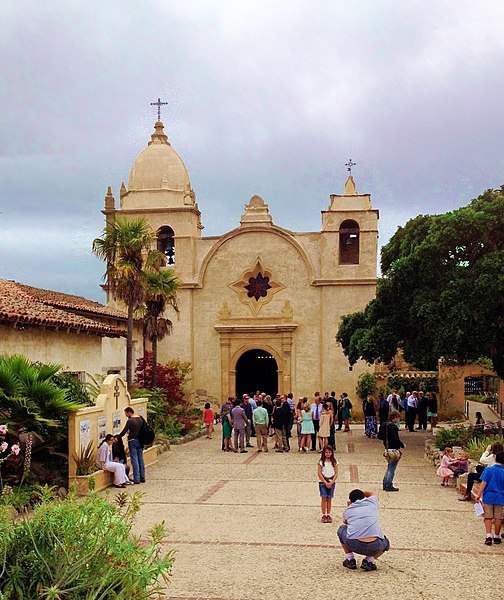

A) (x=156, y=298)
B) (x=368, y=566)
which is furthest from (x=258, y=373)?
(x=368, y=566)

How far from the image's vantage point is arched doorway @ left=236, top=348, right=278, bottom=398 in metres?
37.7

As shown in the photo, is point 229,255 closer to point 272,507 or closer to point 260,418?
point 260,418

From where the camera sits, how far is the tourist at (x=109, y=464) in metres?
15.4

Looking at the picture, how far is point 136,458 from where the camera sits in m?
15.9

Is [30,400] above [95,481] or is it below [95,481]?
above

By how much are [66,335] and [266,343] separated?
52.3 feet

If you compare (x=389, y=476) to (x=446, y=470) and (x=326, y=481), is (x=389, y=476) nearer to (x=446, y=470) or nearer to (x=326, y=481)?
(x=446, y=470)

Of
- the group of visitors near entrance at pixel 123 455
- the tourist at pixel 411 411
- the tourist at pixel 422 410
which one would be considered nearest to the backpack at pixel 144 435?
the group of visitors near entrance at pixel 123 455

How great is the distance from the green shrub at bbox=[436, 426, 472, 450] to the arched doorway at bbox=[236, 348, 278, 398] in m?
17.5

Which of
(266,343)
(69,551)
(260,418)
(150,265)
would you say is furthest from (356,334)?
(69,551)

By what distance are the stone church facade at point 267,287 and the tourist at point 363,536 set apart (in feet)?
84.3

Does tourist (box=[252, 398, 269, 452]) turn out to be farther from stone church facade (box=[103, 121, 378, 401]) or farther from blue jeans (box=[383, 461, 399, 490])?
stone church facade (box=[103, 121, 378, 401])

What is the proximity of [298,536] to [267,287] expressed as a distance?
A: 2561cm

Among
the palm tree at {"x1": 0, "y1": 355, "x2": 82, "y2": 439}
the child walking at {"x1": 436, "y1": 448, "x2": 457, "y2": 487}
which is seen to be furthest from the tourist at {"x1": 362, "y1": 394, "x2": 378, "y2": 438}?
the palm tree at {"x1": 0, "y1": 355, "x2": 82, "y2": 439}
